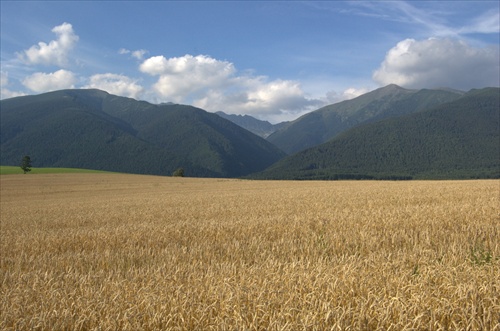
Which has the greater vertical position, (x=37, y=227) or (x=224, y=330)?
(x=224, y=330)

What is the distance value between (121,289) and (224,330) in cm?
213

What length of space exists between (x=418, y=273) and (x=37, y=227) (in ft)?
47.9

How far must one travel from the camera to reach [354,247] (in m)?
8.36

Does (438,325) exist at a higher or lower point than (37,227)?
higher

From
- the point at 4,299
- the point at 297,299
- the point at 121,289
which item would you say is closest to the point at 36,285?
the point at 4,299

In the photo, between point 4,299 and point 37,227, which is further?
point 37,227

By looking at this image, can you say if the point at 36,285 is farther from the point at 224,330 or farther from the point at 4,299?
the point at 224,330

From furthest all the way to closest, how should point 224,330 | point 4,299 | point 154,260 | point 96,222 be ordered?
1. point 96,222
2. point 154,260
3. point 4,299
4. point 224,330

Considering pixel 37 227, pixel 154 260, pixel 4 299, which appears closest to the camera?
pixel 4 299

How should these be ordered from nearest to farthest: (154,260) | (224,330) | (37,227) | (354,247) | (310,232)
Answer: (224,330), (154,260), (354,247), (310,232), (37,227)

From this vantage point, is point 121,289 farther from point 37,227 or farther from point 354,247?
point 37,227

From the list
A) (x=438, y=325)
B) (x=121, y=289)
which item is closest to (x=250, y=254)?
(x=121, y=289)

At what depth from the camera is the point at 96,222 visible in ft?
51.0

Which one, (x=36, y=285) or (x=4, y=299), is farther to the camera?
(x=36, y=285)
